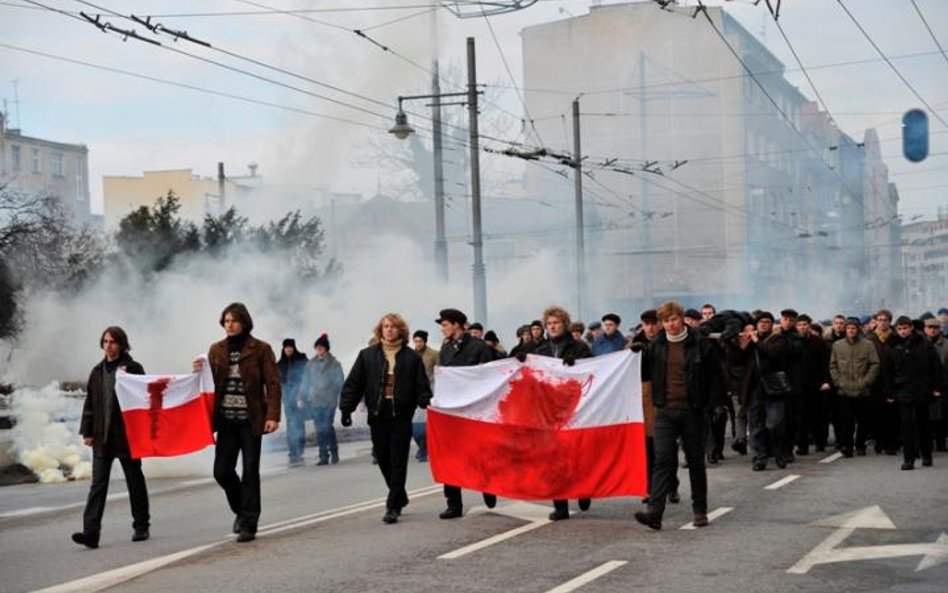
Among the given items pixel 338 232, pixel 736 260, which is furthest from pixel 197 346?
pixel 736 260

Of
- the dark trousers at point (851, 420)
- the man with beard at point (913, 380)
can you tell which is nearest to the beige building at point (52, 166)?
the dark trousers at point (851, 420)

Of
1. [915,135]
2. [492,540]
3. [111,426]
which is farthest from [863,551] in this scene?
[915,135]

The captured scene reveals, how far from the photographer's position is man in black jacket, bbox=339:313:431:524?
1066 centimetres

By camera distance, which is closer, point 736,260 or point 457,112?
point 457,112

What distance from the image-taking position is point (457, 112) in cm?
3606

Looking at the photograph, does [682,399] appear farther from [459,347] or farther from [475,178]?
[475,178]

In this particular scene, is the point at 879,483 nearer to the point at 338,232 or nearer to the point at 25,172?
the point at 338,232

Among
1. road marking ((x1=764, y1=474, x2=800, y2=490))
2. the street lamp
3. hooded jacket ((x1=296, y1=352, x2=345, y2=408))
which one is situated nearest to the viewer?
road marking ((x1=764, y1=474, x2=800, y2=490))

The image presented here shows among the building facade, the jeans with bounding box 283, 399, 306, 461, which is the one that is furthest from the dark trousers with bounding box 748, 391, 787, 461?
the building facade

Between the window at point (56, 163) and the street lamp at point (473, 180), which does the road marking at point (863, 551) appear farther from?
the window at point (56, 163)

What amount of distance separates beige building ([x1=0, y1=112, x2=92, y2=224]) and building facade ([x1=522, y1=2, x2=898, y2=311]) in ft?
75.5

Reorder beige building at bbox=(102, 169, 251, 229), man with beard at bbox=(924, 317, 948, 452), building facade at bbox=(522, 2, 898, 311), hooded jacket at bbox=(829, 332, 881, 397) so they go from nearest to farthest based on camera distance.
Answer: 1. man with beard at bbox=(924, 317, 948, 452)
2. hooded jacket at bbox=(829, 332, 881, 397)
3. building facade at bbox=(522, 2, 898, 311)
4. beige building at bbox=(102, 169, 251, 229)

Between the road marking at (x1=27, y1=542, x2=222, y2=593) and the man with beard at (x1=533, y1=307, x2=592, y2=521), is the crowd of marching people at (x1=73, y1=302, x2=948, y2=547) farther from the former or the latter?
the road marking at (x1=27, y1=542, x2=222, y2=593)

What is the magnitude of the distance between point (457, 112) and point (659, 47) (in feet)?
79.5
